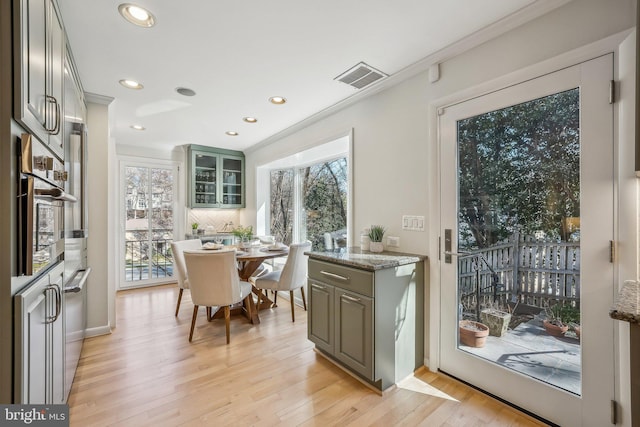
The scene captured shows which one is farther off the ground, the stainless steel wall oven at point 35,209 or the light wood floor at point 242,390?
the stainless steel wall oven at point 35,209

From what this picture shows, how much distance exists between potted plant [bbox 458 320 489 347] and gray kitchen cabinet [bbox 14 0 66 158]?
2.66m

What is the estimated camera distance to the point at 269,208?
5.28 m

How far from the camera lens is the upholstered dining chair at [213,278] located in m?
2.73

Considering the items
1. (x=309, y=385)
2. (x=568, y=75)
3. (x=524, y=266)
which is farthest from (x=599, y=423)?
(x=568, y=75)

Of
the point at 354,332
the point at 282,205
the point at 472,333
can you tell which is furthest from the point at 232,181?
the point at 472,333

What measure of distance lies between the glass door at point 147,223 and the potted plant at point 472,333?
489 cm

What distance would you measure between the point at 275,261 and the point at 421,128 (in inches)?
133

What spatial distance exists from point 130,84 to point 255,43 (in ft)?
4.67

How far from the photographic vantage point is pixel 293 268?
10.8 feet

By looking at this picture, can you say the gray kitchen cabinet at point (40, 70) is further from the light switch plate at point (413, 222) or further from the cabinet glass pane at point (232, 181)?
the cabinet glass pane at point (232, 181)

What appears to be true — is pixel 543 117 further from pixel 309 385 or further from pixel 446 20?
pixel 309 385

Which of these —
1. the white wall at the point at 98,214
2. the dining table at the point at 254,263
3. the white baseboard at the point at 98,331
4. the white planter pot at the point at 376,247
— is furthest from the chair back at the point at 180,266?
the white planter pot at the point at 376,247

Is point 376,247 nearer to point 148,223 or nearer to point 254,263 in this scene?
point 254,263

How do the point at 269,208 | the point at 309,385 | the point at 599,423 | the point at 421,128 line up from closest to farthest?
1. the point at 599,423
2. the point at 309,385
3. the point at 421,128
4. the point at 269,208
